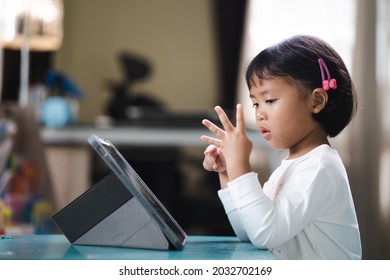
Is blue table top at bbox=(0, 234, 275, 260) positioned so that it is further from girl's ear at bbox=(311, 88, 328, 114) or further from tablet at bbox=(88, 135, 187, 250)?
girl's ear at bbox=(311, 88, 328, 114)

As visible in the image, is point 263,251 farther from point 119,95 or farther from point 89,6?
point 89,6

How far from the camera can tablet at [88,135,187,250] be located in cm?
57

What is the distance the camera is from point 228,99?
14.4 feet

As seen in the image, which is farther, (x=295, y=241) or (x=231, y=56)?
(x=231, y=56)

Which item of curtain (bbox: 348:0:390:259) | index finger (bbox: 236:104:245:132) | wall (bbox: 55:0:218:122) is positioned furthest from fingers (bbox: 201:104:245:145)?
wall (bbox: 55:0:218:122)

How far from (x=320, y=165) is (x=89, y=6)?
13.2 ft

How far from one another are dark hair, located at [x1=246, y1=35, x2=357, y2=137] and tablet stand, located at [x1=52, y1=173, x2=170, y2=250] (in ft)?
0.49

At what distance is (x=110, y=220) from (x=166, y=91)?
12.8ft

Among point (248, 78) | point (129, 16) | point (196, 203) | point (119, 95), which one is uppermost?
point (248, 78)

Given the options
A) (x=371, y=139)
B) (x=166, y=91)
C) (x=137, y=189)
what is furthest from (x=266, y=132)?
(x=166, y=91)

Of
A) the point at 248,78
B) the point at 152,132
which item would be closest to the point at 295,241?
the point at 248,78

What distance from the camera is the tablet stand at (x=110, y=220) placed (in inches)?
23.8

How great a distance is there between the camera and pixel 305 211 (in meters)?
0.59
